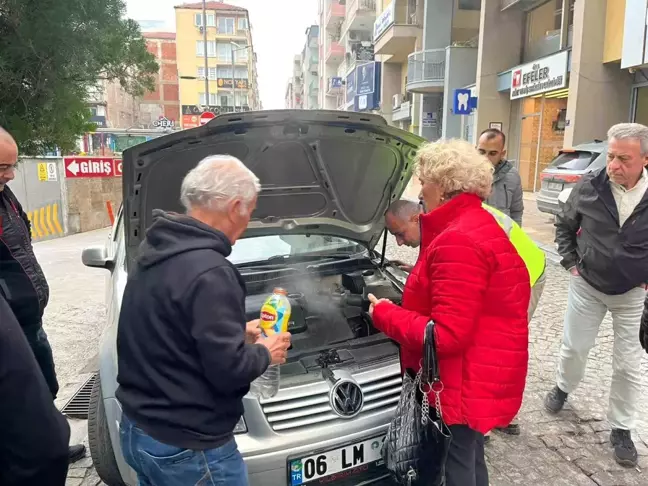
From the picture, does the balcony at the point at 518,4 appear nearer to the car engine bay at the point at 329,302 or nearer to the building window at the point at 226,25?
the car engine bay at the point at 329,302

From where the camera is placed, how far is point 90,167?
43.0 ft

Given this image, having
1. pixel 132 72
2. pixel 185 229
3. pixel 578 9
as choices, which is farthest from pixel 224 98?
pixel 185 229

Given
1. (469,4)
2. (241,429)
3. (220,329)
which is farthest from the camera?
(469,4)

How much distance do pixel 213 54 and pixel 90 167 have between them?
2380 inches

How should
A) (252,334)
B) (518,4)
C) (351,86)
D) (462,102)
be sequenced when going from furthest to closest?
(351,86) → (462,102) → (518,4) → (252,334)

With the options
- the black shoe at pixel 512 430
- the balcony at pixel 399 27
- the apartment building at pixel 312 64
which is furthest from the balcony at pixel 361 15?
the black shoe at pixel 512 430

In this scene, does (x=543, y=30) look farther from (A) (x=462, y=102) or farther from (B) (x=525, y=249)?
(B) (x=525, y=249)

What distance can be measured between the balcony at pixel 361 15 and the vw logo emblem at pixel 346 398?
36681 mm

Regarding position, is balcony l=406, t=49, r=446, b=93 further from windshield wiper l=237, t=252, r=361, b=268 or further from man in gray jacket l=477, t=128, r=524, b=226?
windshield wiper l=237, t=252, r=361, b=268

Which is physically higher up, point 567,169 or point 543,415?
point 567,169

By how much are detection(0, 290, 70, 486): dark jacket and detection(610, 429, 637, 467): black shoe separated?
2.83 m

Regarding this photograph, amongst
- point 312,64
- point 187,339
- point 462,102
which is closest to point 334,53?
point 312,64

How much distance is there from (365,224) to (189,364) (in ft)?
7.42

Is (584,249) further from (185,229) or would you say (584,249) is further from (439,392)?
(185,229)
